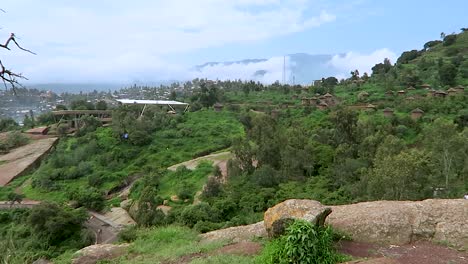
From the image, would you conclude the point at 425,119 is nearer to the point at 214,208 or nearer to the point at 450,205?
the point at 214,208

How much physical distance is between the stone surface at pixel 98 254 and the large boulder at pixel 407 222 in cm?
447

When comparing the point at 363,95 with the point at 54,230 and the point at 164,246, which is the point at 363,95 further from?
the point at 164,246

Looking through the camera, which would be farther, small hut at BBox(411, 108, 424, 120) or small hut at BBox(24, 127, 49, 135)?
small hut at BBox(24, 127, 49, 135)

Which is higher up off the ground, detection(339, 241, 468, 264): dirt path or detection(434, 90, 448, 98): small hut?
detection(434, 90, 448, 98): small hut

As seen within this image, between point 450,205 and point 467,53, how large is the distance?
205 feet

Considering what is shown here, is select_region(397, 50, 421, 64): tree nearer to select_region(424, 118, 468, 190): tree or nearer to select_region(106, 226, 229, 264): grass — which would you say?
select_region(424, 118, 468, 190): tree

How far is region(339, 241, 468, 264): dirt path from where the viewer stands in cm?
659

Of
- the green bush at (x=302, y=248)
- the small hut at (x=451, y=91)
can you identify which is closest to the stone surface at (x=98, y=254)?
the green bush at (x=302, y=248)

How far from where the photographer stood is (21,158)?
42.7 metres

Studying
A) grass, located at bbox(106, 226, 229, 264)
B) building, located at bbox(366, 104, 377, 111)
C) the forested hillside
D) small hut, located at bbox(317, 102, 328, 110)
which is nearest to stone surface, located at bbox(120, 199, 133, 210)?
the forested hillside

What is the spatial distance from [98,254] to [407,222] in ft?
20.5

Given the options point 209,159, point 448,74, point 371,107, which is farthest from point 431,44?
point 209,159

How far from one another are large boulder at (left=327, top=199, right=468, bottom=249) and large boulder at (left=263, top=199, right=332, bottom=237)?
1.08 m

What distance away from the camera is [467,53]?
62.2 m
